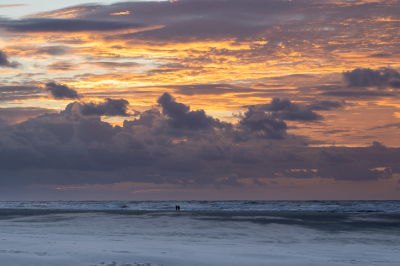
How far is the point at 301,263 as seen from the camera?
13.5m

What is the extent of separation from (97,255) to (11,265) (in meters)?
3.16

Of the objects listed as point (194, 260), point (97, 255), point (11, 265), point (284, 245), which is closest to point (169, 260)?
point (194, 260)

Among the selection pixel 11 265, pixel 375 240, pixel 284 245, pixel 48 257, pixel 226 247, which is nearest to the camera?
pixel 11 265

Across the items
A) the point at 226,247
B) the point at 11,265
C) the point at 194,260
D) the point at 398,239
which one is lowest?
the point at 398,239

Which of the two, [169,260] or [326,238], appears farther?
[326,238]

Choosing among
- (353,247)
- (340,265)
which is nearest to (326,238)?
(353,247)

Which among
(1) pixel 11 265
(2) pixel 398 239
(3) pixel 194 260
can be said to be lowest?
(2) pixel 398 239

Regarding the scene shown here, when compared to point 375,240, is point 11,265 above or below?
above

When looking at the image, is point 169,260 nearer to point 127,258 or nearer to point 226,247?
point 127,258

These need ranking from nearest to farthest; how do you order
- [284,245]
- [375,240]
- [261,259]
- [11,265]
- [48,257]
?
[11,265] → [48,257] → [261,259] → [284,245] → [375,240]

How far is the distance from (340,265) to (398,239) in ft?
41.9

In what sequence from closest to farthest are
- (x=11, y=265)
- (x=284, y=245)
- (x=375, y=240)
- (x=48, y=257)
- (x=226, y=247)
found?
(x=11, y=265)
(x=48, y=257)
(x=226, y=247)
(x=284, y=245)
(x=375, y=240)

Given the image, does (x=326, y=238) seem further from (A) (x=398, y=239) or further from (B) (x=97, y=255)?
(B) (x=97, y=255)

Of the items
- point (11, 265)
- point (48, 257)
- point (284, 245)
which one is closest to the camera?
point (11, 265)
